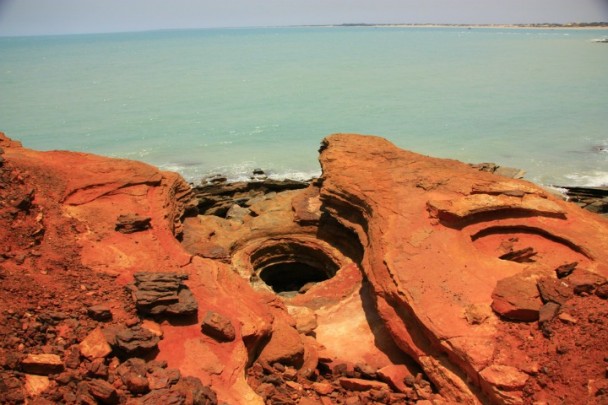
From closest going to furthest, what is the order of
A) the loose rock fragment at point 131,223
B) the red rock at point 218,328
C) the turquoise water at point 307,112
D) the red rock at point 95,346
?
the red rock at point 95,346 → the red rock at point 218,328 → the loose rock fragment at point 131,223 → the turquoise water at point 307,112

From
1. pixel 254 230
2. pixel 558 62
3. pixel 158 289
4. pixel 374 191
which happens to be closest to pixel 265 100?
pixel 254 230

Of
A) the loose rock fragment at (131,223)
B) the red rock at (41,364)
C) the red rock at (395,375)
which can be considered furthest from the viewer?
the loose rock fragment at (131,223)

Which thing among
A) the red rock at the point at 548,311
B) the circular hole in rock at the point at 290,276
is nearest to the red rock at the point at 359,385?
the red rock at the point at 548,311

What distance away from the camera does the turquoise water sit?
23.0 meters

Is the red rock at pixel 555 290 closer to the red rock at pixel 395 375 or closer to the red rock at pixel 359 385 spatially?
the red rock at pixel 395 375

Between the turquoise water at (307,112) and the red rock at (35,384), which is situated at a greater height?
the turquoise water at (307,112)

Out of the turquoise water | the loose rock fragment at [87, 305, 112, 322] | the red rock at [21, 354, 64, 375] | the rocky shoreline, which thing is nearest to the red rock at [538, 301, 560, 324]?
the rocky shoreline

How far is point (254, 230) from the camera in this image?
12000 millimetres

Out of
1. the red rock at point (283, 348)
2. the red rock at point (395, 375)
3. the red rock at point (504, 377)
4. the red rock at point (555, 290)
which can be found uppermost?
the red rock at point (555, 290)

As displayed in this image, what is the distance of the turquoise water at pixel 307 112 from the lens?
904 inches

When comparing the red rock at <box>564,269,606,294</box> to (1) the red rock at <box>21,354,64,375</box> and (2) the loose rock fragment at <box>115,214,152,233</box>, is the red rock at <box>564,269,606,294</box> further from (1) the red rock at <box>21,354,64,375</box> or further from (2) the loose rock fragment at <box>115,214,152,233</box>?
(2) the loose rock fragment at <box>115,214,152,233</box>

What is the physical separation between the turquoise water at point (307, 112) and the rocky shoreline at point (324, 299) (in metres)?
11.1

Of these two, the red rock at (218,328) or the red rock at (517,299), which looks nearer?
the red rock at (218,328)

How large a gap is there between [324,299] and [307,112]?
23.2m
